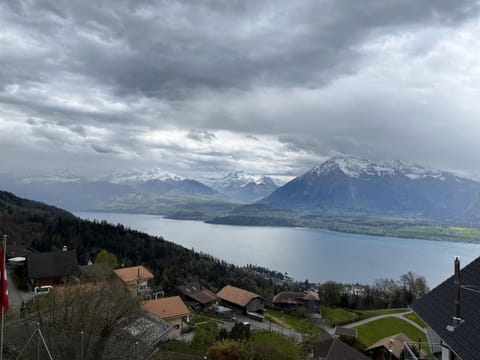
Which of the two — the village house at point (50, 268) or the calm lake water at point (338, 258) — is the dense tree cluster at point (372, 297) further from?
the village house at point (50, 268)

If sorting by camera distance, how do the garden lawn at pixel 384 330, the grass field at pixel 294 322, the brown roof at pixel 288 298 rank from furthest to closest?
the brown roof at pixel 288 298, the grass field at pixel 294 322, the garden lawn at pixel 384 330

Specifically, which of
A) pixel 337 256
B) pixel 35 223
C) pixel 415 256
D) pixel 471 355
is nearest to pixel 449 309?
pixel 471 355

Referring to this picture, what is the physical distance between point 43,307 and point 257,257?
131535 millimetres

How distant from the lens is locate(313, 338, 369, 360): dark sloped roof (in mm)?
27062

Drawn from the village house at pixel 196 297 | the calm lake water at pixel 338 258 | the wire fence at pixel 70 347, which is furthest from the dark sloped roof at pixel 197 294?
the calm lake water at pixel 338 258

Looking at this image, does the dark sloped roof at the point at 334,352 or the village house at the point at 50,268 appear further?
the village house at the point at 50,268

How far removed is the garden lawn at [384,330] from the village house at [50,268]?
101 feet

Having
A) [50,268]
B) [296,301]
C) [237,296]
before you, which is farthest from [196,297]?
[50,268]

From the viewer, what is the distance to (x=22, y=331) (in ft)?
42.8

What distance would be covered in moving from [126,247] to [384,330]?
6236 cm

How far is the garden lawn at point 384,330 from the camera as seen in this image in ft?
145

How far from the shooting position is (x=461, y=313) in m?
8.87

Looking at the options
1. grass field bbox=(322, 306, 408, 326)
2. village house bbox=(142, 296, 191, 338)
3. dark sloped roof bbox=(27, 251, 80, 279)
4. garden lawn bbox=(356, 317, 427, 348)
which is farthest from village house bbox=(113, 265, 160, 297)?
grass field bbox=(322, 306, 408, 326)

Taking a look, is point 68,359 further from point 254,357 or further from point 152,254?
point 152,254
